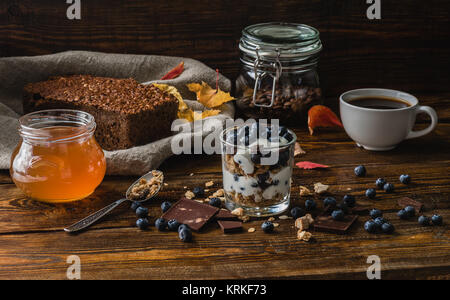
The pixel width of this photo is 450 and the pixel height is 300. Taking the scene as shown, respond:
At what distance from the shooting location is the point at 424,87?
2348mm

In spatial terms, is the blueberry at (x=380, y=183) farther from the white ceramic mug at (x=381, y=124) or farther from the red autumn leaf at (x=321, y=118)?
the red autumn leaf at (x=321, y=118)

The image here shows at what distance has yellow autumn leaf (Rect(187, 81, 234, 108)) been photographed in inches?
77.9

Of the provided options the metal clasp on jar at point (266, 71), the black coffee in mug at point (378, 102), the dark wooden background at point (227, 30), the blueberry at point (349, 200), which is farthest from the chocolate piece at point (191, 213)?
the dark wooden background at point (227, 30)

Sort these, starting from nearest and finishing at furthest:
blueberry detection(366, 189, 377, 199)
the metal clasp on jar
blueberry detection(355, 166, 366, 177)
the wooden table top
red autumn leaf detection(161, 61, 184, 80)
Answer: the wooden table top → blueberry detection(366, 189, 377, 199) → blueberry detection(355, 166, 366, 177) → the metal clasp on jar → red autumn leaf detection(161, 61, 184, 80)

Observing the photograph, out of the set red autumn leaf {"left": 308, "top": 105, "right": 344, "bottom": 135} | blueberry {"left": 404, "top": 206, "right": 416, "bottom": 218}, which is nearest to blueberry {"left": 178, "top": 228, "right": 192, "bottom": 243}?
blueberry {"left": 404, "top": 206, "right": 416, "bottom": 218}

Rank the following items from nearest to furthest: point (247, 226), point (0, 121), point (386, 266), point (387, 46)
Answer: point (386, 266) → point (247, 226) → point (0, 121) → point (387, 46)

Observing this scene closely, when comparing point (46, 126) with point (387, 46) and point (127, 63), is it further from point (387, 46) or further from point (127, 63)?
point (387, 46)

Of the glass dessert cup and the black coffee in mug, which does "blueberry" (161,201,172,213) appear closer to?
the glass dessert cup

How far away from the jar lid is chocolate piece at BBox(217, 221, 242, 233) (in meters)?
0.73

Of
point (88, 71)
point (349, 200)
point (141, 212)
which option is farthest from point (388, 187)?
point (88, 71)

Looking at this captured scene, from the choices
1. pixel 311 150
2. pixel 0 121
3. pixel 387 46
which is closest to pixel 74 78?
pixel 0 121

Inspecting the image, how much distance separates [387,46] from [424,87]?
0.27 meters

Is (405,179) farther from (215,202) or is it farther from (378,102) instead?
(215,202)

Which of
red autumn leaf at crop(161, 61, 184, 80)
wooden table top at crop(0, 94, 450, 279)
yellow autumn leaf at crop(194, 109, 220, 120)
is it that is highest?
red autumn leaf at crop(161, 61, 184, 80)
